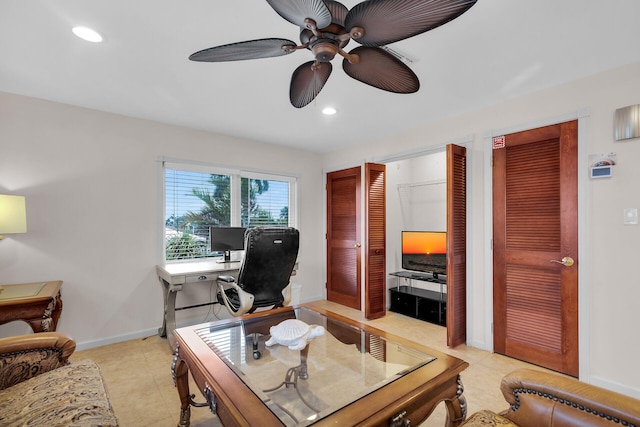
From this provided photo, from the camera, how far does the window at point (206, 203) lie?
3537 millimetres

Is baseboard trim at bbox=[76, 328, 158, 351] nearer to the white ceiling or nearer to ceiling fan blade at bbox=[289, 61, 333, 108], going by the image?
the white ceiling

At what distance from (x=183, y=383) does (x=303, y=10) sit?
1.99m

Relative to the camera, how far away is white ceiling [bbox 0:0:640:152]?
1.62 metres

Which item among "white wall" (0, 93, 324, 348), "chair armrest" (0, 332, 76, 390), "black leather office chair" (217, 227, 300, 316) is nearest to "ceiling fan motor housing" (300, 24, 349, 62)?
"black leather office chair" (217, 227, 300, 316)

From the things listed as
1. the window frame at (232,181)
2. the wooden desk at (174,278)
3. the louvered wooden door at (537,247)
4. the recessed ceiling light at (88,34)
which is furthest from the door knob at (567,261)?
the recessed ceiling light at (88,34)

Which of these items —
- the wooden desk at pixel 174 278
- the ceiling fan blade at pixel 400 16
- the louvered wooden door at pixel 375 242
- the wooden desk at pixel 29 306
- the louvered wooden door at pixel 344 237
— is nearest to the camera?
the ceiling fan blade at pixel 400 16

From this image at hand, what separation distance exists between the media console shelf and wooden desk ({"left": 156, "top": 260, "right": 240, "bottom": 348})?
2.28 m

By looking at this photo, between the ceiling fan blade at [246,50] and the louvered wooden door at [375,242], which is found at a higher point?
the ceiling fan blade at [246,50]

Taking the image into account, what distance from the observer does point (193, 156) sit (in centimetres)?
361

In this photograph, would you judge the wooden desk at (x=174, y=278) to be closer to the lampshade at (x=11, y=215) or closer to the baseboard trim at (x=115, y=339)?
the baseboard trim at (x=115, y=339)

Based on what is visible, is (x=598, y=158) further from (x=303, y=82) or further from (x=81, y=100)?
(x=81, y=100)

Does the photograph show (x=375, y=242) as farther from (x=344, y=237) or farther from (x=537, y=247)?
(x=537, y=247)

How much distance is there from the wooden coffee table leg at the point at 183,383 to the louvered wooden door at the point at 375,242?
248cm

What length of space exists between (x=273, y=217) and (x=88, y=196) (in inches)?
86.8
